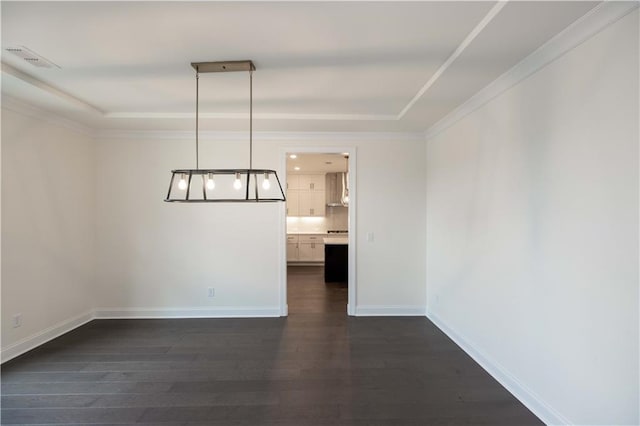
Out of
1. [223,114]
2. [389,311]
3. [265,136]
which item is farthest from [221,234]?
[389,311]

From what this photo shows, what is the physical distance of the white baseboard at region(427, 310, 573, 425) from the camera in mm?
2217

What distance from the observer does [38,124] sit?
351 cm

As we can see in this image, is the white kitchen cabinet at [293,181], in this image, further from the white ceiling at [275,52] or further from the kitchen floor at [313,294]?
the white ceiling at [275,52]

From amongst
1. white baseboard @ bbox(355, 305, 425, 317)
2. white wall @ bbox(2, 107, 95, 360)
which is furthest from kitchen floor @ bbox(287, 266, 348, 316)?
white wall @ bbox(2, 107, 95, 360)

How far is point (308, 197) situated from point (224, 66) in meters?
6.44

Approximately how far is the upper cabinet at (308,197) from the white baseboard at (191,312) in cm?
455

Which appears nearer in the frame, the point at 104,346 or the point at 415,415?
the point at 415,415

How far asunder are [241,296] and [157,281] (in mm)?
1197

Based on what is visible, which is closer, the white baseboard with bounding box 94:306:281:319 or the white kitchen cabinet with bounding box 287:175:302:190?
the white baseboard with bounding box 94:306:281:319

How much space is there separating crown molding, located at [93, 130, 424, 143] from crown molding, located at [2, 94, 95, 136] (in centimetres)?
30

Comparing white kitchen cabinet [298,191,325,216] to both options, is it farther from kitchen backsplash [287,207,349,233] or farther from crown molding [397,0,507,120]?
crown molding [397,0,507,120]

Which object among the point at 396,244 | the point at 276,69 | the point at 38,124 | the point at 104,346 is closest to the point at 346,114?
the point at 276,69

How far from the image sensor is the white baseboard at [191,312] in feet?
14.7

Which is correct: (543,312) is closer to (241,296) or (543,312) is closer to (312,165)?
(241,296)
